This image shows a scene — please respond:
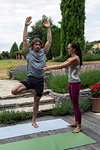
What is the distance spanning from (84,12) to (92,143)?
324 inches

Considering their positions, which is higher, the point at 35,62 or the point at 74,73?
the point at 35,62

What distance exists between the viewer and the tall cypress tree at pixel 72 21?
1002 cm

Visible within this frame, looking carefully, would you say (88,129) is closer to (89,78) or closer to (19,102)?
(19,102)

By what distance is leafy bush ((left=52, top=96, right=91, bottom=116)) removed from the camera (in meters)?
5.20

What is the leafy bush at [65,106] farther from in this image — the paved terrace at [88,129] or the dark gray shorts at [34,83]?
the dark gray shorts at [34,83]

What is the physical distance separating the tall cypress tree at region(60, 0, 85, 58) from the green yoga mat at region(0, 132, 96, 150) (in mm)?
6722

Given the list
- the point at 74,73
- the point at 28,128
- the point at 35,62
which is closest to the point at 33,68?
the point at 35,62

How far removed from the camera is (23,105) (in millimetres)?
5730

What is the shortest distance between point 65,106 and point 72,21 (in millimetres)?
6055

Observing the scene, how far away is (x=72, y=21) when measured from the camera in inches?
397

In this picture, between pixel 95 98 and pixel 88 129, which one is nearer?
pixel 88 129

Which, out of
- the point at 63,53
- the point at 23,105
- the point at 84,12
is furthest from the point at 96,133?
the point at 84,12

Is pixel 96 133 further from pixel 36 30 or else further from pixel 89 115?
pixel 36 30

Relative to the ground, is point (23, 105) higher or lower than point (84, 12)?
lower
